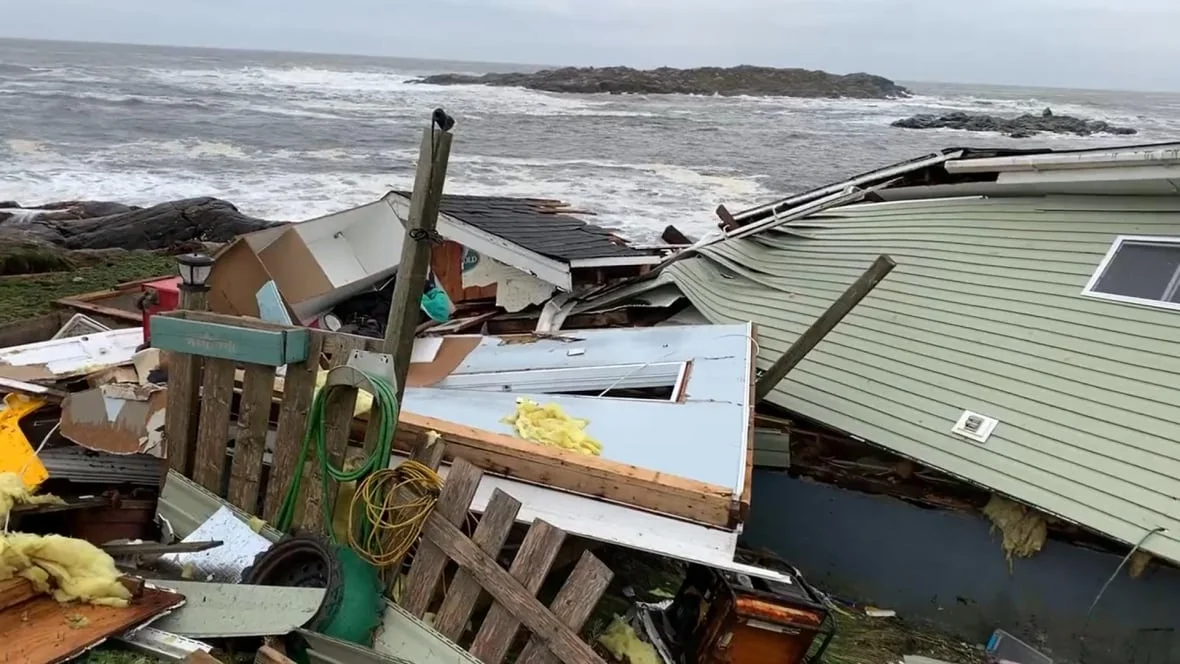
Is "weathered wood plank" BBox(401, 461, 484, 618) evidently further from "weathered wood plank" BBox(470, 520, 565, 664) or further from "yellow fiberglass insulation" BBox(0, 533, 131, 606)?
"yellow fiberglass insulation" BBox(0, 533, 131, 606)

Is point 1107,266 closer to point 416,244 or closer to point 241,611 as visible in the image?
point 416,244

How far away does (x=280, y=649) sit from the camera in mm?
4254

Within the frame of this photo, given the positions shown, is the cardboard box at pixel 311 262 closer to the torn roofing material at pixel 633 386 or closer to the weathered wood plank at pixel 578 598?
the torn roofing material at pixel 633 386

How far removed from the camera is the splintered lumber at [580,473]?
493 cm

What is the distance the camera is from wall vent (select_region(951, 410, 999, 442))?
7.09 meters

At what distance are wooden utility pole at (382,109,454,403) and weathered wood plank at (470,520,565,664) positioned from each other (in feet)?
3.64

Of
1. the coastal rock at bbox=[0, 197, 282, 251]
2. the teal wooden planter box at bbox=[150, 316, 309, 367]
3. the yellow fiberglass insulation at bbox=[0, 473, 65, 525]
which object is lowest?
the coastal rock at bbox=[0, 197, 282, 251]

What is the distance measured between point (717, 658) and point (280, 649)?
98.8 inches

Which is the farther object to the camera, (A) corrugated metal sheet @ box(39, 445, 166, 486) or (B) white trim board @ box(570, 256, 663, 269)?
(B) white trim board @ box(570, 256, 663, 269)

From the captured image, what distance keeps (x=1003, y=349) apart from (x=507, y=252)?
537 centimetres

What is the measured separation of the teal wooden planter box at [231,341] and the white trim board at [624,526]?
41.8 inches

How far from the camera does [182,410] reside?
Result: 5344 mm

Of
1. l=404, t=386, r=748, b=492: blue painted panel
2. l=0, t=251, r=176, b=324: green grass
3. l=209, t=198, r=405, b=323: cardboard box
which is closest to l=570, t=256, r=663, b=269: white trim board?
l=209, t=198, r=405, b=323: cardboard box

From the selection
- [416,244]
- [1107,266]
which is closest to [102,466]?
[416,244]
